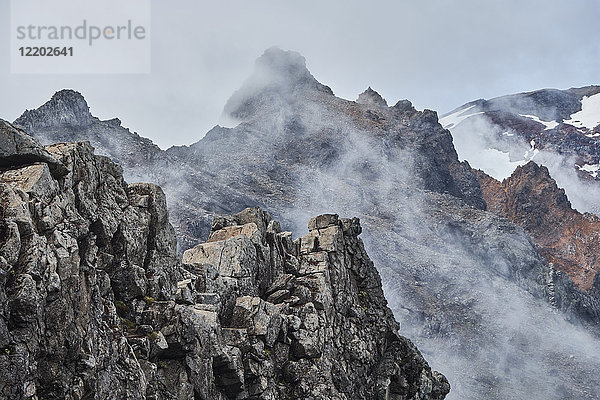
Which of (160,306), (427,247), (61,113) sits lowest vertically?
(427,247)

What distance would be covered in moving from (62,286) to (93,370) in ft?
9.22

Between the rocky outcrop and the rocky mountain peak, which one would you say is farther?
the rocky mountain peak

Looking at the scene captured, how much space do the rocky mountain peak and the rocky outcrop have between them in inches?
4612

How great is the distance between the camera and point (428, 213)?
6560 inches

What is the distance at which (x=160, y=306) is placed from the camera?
2314 centimetres

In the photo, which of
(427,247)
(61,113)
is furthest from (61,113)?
(427,247)

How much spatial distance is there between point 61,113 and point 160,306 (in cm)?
13458

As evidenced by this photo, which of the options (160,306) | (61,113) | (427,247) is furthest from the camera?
(427,247)

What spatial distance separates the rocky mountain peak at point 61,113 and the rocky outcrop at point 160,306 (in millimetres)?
117132

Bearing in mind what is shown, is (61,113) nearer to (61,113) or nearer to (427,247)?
(61,113)

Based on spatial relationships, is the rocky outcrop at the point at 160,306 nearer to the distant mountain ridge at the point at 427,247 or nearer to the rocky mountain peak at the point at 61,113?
the distant mountain ridge at the point at 427,247

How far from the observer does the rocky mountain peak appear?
139 metres

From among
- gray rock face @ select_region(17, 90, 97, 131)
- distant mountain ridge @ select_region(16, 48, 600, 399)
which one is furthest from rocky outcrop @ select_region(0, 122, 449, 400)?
gray rock face @ select_region(17, 90, 97, 131)

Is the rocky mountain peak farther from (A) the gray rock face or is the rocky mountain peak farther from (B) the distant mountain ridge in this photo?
(B) the distant mountain ridge
